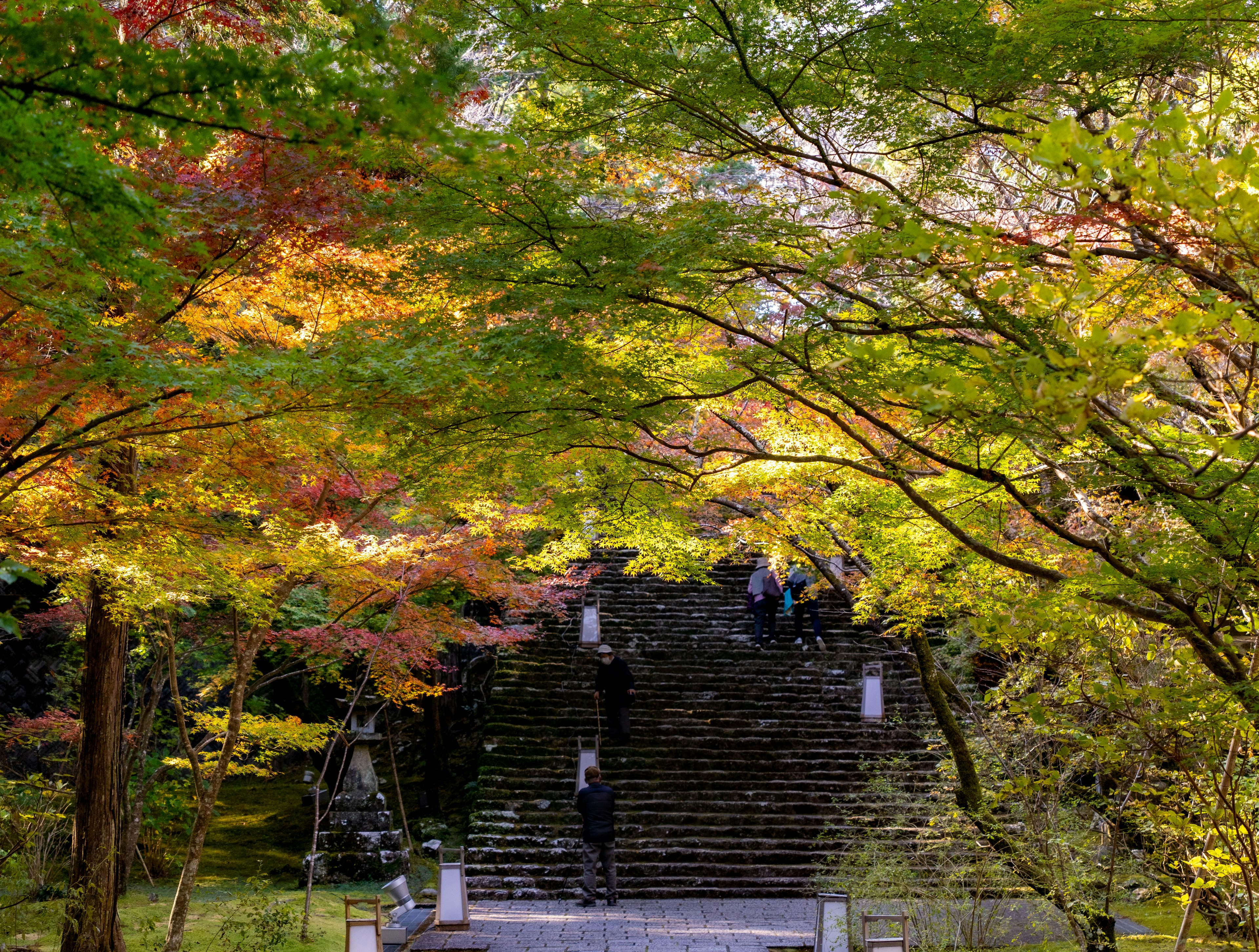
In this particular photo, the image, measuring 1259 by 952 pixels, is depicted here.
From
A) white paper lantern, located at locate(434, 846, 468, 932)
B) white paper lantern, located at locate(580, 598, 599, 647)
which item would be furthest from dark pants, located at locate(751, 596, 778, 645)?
white paper lantern, located at locate(434, 846, 468, 932)

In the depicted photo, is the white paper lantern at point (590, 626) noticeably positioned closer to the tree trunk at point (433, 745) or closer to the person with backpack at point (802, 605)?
the tree trunk at point (433, 745)

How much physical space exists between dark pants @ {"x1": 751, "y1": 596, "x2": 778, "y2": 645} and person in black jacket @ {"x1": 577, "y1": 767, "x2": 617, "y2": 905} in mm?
5808

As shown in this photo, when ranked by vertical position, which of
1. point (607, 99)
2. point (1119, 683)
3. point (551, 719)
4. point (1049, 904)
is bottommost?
point (1049, 904)

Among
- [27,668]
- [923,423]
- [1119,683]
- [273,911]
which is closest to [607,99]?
[923,423]

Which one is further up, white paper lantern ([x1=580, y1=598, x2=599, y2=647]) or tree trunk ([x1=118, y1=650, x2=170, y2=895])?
white paper lantern ([x1=580, y1=598, x2=599, y2=647])

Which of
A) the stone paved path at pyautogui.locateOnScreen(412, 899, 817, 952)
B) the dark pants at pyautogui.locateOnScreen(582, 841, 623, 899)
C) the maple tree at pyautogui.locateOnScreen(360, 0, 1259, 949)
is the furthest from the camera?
the dark pants at pyautogui.locateOnScreen(582, 841, 623, 899)

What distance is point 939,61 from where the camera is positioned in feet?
15.4

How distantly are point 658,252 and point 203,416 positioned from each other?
302cm

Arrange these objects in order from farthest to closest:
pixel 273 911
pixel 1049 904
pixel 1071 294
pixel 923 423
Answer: pixel 1049 904
pixel 273 911
pixel 923 423
pixel 1071 294

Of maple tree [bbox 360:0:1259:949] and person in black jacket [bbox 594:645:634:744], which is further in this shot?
person in black jacket [bbox 594:645:634:744]

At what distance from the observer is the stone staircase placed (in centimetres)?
1091

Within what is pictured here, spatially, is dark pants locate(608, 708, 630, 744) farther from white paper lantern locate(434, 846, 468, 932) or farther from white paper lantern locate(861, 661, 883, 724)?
white paper lantern locate(434, 846, 468, 932)

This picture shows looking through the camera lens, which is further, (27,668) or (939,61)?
Answer: (27,668)

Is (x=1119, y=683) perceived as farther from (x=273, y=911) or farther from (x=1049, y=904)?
(x=273, y=911)
